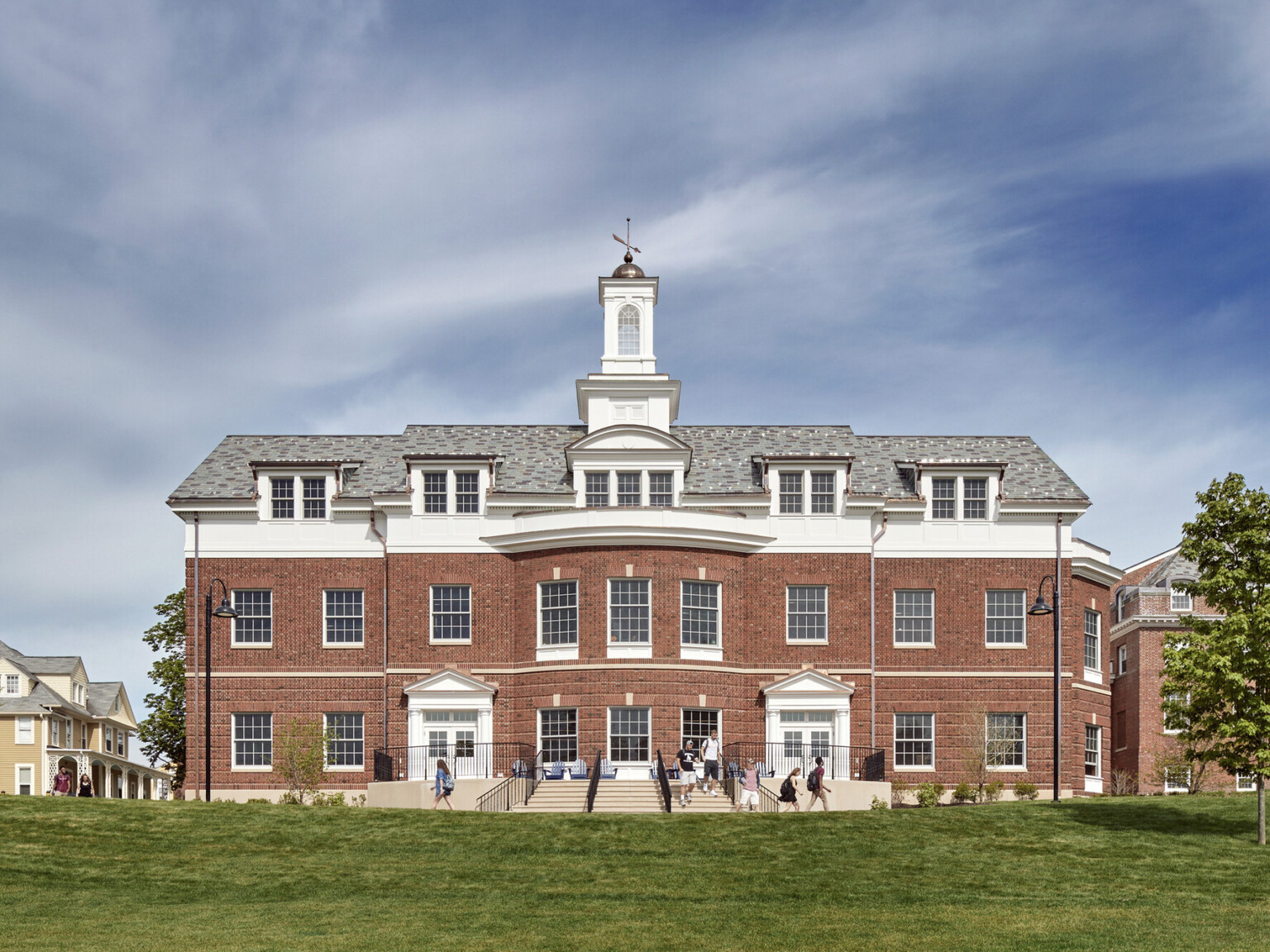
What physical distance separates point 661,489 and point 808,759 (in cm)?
1006

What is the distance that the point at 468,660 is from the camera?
48.5 meters

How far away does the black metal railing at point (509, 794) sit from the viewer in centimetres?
4044

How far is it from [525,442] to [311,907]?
28.7 m

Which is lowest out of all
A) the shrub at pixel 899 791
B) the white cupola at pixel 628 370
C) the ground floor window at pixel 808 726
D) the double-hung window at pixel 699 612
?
the shrub at pixel 899 791

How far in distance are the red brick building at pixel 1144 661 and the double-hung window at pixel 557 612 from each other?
28.8 metres

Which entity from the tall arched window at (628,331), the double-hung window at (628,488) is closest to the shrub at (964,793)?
the double-hung window at (628,488)

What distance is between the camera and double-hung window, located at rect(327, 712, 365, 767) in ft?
160

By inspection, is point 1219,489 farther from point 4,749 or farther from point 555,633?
point 4,749

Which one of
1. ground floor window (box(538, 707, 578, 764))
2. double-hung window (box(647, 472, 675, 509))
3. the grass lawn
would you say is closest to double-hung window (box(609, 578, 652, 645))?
ground floor window (box(538, 707, 578, 764))

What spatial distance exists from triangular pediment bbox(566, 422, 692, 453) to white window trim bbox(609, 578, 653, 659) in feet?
16.4

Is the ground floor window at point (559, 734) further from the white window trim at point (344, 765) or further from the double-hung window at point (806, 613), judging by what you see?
the double-hung window at point (806, 613)

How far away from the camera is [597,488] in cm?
Answer: 5009

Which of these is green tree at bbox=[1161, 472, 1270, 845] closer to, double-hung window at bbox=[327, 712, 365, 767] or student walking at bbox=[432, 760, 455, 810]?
student walking at bbox=[432, 760, 455, 810]

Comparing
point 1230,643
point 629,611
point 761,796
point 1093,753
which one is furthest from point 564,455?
point 1230,643
